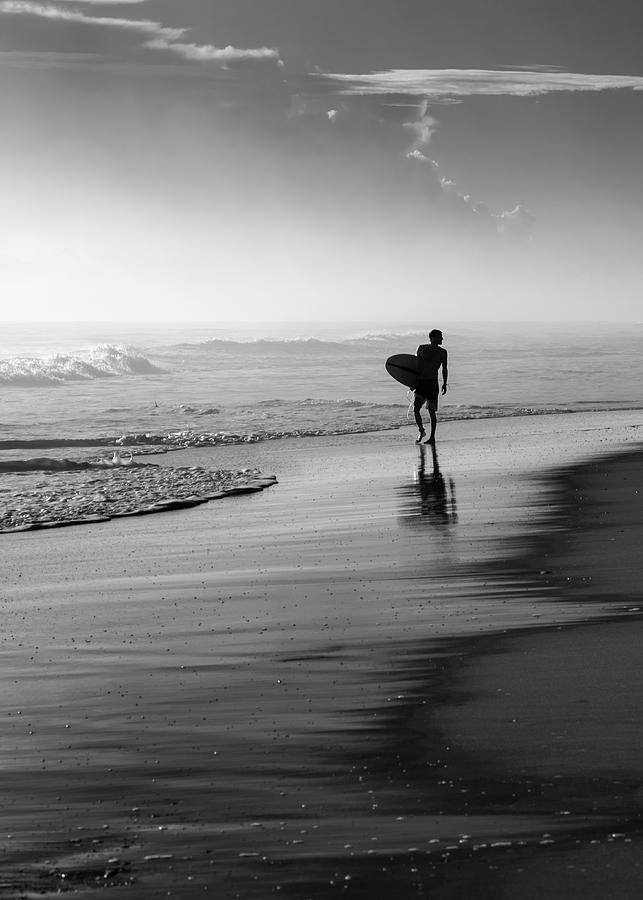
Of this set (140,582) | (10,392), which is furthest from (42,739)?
(10,392)

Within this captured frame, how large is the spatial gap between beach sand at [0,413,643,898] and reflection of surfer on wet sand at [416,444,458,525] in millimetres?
793

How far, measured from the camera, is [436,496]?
39.9 ft

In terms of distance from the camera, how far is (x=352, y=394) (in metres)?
40.5

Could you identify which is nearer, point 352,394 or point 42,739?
point 42,739

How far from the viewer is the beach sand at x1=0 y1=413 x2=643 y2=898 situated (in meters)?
3.24

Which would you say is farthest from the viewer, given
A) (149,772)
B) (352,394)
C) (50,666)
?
(352,394)

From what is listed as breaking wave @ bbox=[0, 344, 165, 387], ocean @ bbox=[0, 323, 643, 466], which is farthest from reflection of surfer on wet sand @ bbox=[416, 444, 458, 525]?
breaking wave @ bbox=[0, 344, 165, 387]

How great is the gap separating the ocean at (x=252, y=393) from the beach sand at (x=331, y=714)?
508 inches

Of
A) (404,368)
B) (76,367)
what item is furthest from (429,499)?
(76,367)

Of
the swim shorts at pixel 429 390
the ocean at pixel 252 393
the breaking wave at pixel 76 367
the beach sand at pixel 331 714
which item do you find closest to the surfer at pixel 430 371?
the swim shorts at pixel 429 390

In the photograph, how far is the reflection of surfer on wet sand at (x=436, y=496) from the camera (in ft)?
34.7

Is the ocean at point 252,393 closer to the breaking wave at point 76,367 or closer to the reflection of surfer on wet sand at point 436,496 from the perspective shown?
the breaking wave at point 76,367

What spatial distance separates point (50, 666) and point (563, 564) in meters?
3.99

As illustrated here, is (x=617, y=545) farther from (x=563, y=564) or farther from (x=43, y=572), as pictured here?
(x=43, y=572)
